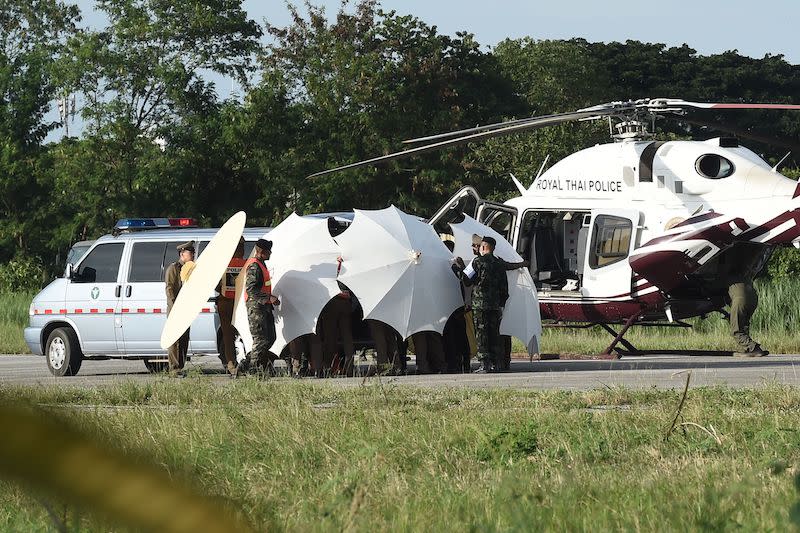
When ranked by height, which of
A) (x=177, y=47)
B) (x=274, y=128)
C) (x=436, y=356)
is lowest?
(x=436, y=356)

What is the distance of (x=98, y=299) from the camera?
17.8 metres

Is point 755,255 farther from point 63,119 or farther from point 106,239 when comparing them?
point 63,119

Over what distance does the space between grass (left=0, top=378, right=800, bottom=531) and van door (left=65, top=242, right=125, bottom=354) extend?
5.63 m

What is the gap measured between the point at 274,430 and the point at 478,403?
3.01 metres

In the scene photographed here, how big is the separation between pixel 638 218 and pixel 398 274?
4.77m

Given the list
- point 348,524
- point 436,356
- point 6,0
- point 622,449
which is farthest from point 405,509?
point 6,0

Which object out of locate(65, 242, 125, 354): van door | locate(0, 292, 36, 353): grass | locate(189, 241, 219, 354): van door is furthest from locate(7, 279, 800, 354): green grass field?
locate(65, 242, 125, 354): van door

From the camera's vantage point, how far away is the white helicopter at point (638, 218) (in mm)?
18250

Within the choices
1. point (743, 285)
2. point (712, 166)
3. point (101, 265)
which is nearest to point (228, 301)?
point (101, 265)

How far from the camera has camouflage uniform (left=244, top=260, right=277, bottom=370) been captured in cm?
1575

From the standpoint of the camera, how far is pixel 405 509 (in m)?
5.31

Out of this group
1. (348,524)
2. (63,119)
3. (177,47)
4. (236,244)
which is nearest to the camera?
(348,524)

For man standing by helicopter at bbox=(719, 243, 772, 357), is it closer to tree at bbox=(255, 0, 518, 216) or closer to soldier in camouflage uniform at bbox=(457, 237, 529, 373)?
soldier in camouflage uniform at bbox=(457, 237, 529, 373)

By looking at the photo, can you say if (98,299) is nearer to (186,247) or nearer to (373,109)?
(186,247)
